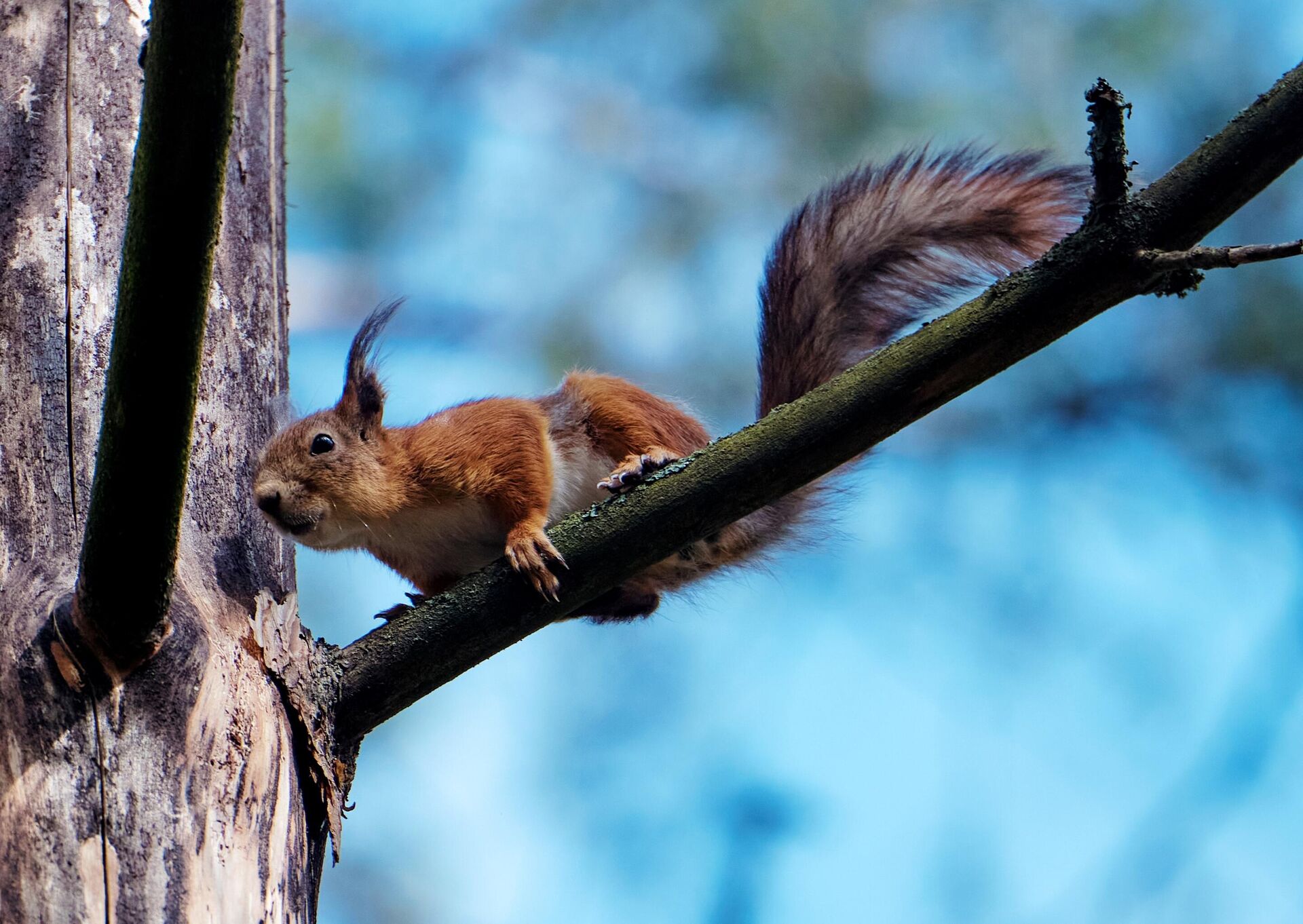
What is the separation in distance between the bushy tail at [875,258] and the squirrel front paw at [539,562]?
2.48 ft

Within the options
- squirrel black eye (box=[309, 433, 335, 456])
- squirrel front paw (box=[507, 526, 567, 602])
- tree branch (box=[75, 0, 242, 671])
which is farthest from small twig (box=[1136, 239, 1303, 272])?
squirrel black eye (box=[309, 433, 335, 456])

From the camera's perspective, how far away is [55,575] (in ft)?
5.61

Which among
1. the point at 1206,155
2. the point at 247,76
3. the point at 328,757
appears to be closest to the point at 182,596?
the point at 328,757

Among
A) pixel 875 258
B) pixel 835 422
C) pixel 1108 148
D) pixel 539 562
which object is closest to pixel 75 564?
pixel 539 562

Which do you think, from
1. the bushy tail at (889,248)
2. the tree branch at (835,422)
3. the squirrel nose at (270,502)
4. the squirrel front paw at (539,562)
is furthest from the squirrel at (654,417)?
the tree branch at (835,422)

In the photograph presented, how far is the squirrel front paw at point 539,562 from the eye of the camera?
1930 mm

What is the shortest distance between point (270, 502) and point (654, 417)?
1049 millimetres

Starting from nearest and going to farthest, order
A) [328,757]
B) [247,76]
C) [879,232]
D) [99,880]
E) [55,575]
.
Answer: [99,880]
[55,575]
[328,757]
[247,76]
[879,232]

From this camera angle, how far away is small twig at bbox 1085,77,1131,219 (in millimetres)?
1659

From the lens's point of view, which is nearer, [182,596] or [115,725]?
[115,725]

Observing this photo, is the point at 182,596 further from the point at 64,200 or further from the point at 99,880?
the point at 64,200

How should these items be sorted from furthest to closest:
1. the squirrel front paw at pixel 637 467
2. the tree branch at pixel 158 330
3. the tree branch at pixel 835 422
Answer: the squirrel front paw at pixel 637 467
the tree branch at pixel 835 422
the tree branch at pixel 158 330

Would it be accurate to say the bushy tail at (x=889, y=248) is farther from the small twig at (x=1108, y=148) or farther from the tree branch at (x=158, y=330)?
the tree branch at (x=158, y=330)

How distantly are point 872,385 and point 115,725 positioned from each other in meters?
1.13
